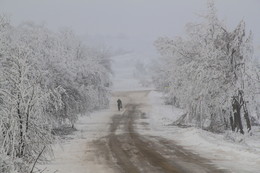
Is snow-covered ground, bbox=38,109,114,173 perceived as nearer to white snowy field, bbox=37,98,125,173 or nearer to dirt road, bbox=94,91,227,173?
white snowy field, bbox=37,98,125,173

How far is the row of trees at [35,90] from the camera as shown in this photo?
8.92 m

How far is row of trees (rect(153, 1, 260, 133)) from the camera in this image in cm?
2341

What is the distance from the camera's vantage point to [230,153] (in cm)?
1510

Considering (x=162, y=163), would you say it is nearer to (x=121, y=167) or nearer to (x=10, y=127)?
(x=121, y=167)

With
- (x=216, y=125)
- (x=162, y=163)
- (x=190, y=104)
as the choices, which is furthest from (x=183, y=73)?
(x=162, y=163)

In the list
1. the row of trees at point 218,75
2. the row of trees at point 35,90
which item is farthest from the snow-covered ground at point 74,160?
the row of trees at point 218,75

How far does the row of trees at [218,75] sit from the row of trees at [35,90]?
6937mm

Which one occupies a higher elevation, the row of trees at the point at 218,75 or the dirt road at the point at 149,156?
the row of trees at the point at 218,75

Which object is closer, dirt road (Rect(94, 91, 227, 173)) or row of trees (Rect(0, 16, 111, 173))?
row of trees (Rect(0, 16, 111, 173))

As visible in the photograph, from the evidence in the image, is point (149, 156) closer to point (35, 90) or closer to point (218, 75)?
point (35, 90)

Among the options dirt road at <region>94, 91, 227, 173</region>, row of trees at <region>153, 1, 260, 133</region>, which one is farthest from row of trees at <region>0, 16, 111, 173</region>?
row of trees at <region>153, 1, 260, 133</region>

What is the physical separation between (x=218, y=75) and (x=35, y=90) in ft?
52.8

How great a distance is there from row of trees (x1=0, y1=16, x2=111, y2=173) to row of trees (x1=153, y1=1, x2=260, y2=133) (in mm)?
6937

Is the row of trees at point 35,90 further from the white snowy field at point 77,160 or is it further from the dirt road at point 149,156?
the dirt road at point 149,156
